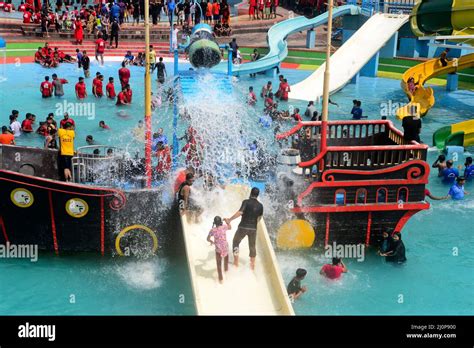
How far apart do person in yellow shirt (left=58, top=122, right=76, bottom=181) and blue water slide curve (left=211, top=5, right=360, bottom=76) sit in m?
14.9

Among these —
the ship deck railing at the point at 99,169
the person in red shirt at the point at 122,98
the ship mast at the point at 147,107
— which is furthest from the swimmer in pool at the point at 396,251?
the person in red shirt at the point at 122,98

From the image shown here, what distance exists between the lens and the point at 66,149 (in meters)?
14.2

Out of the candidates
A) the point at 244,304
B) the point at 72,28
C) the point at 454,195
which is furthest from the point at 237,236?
the point at 72,28

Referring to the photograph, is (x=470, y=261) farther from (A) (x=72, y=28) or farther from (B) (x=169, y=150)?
(A) (x=72, y=28)

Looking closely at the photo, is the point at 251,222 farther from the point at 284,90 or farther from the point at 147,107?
the point at 284,90

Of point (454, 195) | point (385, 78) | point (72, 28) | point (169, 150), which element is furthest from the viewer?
point (72, 28)

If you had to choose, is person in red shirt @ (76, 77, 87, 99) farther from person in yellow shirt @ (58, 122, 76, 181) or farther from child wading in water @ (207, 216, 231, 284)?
child wading in water @ (207, 216, 231, 284)

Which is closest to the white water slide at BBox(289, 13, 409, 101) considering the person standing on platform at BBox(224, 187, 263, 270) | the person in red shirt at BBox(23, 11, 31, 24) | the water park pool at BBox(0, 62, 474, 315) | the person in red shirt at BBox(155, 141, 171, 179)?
the water park pool at BBox(0, 62, 474, 315)

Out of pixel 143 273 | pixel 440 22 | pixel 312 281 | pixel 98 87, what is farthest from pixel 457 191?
pixel 98 87

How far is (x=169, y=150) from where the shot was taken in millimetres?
14883

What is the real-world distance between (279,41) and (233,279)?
23.3 metres

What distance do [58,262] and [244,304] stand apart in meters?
4.13

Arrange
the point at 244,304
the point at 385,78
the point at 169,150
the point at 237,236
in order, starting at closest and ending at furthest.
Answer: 1. the point at 244,304
2. the point at 237,236
3. the point at 169,150
4. the point at 385,78

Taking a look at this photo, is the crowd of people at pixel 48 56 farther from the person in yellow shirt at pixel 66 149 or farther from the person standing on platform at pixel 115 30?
the person in yellow shirt at pixel 66 149
